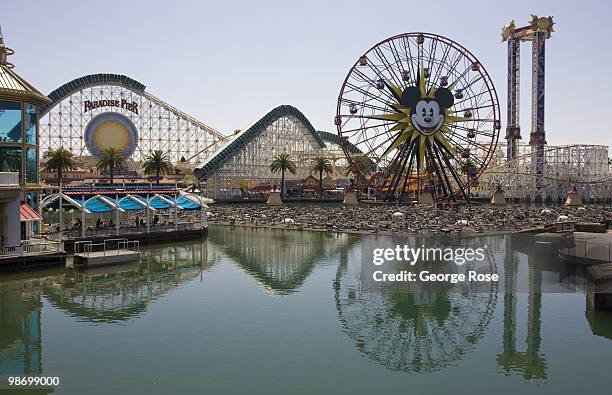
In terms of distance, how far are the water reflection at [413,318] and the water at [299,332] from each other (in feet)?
0.24

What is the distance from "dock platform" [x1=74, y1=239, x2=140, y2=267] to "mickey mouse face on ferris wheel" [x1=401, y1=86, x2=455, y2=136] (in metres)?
37.9

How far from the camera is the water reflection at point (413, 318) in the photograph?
18.4 meters

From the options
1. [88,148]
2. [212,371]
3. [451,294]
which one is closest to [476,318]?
[451,294]

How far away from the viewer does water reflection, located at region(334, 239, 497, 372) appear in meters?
18.4

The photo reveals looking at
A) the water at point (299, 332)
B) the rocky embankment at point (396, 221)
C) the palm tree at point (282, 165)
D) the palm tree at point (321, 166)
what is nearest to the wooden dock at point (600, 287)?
the water at point (299, 332)

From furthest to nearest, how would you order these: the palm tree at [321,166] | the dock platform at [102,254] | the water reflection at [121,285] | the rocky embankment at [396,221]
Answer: the palm tree at [321,166], the rocky embankment at [396,221], the dock platform at [102,254], the water reflection at [121,285]

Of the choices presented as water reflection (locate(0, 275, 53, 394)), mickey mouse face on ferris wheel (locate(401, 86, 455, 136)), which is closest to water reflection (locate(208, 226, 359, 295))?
water reflection (locate(0, 275, 53, 394))

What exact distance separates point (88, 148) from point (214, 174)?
64.2ft

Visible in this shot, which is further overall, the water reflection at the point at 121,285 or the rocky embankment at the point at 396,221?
the rocky embankment at the point at 396,221

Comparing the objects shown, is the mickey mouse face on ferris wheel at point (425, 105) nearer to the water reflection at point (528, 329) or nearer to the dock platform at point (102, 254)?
the water reflection at point (528, 329)

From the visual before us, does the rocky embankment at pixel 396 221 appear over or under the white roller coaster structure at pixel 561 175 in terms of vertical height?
under

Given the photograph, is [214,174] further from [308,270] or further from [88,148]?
[308,270]

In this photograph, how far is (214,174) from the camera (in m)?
92.9

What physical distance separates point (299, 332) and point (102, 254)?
56.9ft
